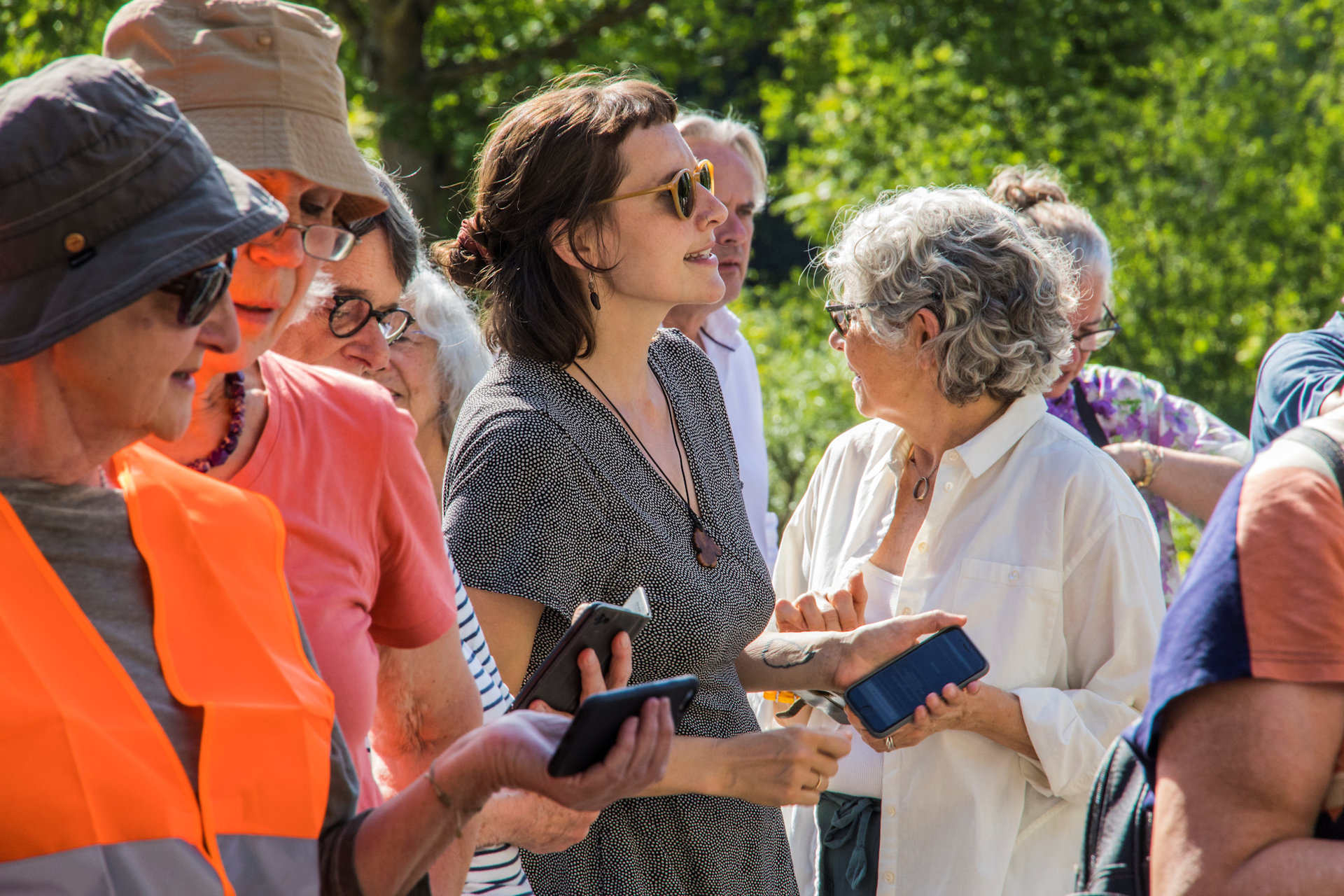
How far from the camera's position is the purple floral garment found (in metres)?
3.92

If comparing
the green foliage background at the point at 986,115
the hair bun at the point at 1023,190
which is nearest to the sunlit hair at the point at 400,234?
the hair bun at the point at 1023,190

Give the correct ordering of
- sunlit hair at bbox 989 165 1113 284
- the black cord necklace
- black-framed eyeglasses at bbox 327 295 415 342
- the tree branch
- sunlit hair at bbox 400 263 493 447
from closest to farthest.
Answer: the black cord necklace < black-framed eyeglasses at bbox 327 295 415 342 < sunlit hair at bbox 400 263 493 447 < sunlit hair at bbox 989 165 1113 284 < the tree branch

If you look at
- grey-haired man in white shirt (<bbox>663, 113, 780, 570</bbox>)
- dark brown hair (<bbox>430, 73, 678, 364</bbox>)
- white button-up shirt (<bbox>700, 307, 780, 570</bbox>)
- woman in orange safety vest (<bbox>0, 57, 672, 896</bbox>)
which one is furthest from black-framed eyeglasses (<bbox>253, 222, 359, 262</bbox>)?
grey-haired man in white shirt (<bbox>663, 113, 780, 570</bbox>)

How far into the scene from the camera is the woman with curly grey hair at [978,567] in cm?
268

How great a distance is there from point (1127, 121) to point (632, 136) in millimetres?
10827

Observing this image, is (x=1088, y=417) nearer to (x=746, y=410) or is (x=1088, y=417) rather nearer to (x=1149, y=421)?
(x=1149, y=421)

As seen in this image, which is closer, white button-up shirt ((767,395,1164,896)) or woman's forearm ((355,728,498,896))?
woman's forearm ((355,728,498,896))

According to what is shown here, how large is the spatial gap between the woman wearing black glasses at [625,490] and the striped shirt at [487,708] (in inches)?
7.3

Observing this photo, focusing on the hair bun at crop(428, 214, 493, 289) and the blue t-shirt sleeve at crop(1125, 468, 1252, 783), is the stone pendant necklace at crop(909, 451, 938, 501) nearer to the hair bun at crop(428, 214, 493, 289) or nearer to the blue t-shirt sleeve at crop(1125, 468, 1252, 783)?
the hair bun at crop(428, 214, 493, 289)

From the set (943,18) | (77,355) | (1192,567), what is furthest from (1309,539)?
(943,18)

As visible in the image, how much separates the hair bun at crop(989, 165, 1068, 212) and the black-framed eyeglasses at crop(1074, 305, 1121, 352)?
0.41 metres

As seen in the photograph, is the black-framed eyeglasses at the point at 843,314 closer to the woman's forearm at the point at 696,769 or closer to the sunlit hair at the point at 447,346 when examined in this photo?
the sunlit hair at the point at 447,346

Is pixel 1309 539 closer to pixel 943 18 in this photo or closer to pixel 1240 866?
pixel 1240 866

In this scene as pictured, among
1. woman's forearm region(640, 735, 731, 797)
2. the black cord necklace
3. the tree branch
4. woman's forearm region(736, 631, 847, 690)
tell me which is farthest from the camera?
the tree branch
